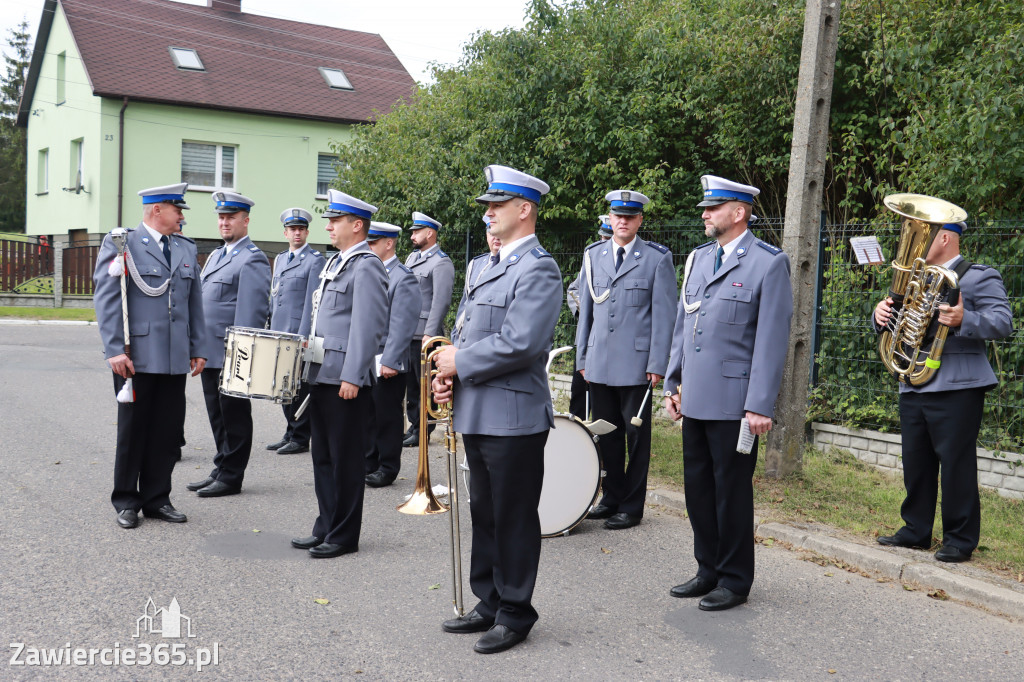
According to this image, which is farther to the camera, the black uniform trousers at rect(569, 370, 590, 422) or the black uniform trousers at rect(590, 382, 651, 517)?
the black uniform trousers at rect(569, 370, 590, 422)

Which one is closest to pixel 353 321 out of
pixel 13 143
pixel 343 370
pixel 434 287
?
pixel 343 370

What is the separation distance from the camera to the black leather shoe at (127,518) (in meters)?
6.10

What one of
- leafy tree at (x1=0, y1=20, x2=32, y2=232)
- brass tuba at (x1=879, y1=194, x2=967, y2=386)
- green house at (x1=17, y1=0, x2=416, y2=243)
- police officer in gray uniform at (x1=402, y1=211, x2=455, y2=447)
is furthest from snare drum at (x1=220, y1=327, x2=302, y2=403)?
leafy tree at (x1=0, y1=20, x2=32, y2=232)

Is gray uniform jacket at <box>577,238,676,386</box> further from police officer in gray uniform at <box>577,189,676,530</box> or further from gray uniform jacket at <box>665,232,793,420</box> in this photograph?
gray uniform jacket at <box>665,232,793,420</box>

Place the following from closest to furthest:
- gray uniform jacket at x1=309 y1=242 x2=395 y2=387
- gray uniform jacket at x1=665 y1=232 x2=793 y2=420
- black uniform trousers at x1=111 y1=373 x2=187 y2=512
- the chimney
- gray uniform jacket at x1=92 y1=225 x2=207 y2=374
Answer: gray uniform jacket at x1=665 y1=232 x2=793 y2=420
gray uniform jacket at x1=309 y1=242 x2=395 y2=387
gray uniform jacket at x1=92 y1=225 x2=207 y2=374
black uniform trousers at x1=111 y1=373 x2=187 y2=512
the chimney

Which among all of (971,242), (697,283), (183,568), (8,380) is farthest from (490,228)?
(8,380)

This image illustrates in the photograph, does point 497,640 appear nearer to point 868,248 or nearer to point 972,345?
point 972,345

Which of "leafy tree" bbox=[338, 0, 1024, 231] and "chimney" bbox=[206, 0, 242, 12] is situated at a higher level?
"chimney" bbox=[206, 0, 242, 12]

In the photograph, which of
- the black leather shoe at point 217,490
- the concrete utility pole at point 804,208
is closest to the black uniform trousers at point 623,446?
the concrete utility pole at point 804,208

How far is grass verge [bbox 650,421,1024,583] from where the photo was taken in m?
5.95

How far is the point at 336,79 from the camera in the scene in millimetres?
32062

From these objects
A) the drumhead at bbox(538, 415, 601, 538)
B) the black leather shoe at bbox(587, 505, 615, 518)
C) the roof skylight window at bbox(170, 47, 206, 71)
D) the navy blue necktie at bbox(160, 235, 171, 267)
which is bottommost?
the black leather shoe at bbox(587, 505, 615, 518)

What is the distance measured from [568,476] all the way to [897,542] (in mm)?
2107

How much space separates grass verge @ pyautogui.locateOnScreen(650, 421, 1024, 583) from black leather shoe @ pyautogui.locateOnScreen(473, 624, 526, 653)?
2.89 m
